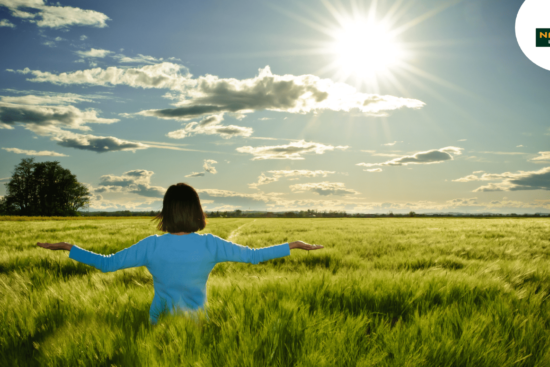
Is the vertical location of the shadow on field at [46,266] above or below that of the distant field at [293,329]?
below

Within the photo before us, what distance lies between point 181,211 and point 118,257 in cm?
59

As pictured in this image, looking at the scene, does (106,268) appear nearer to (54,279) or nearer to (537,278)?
(54,279)

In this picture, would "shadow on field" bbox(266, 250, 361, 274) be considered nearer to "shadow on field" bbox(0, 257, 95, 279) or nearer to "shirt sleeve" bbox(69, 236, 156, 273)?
"shadow on field" bbox(0, 257, 95, 279)

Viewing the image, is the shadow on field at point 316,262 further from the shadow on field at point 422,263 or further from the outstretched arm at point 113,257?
the outstretched arm at point 113,257

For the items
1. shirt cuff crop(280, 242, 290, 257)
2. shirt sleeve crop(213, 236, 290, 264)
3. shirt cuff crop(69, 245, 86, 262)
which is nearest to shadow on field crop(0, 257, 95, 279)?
shirt cuff crop(69, 245, 86, 262)

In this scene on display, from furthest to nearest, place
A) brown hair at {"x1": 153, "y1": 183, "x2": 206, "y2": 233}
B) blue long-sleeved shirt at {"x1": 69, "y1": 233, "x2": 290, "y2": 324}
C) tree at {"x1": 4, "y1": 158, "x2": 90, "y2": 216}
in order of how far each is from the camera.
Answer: tree at {"x1": 4, "y1": 158, "x2": 90, "y2": 216}, brown hair at {"x1": 153, "y1": 183, "x2": 206, "y2": 233}, blue long-sleeved shirt at {"x1": 69, "y1": 233, "x2": 290, "y2": 324}

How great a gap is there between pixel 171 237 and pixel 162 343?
0.78 metres

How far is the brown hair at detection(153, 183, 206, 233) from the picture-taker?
7.73 feet

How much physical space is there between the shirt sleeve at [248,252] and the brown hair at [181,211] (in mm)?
266

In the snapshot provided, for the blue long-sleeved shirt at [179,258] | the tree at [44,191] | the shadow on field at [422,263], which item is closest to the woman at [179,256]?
the blue long-sleeved shirt at [179,258]

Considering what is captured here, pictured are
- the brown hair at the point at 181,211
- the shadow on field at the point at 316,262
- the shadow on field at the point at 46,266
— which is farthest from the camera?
the shadow on field at the point at 316,262

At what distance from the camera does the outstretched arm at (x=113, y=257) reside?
212 cm

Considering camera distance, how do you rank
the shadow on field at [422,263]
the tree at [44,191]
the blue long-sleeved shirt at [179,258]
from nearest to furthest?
1. the blue long-sleeved shirt at [179,258]
2. the shadow on field at [422,263]
3. the tree at [44,191]

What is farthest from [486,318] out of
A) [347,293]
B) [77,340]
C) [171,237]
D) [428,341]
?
[77,340]
